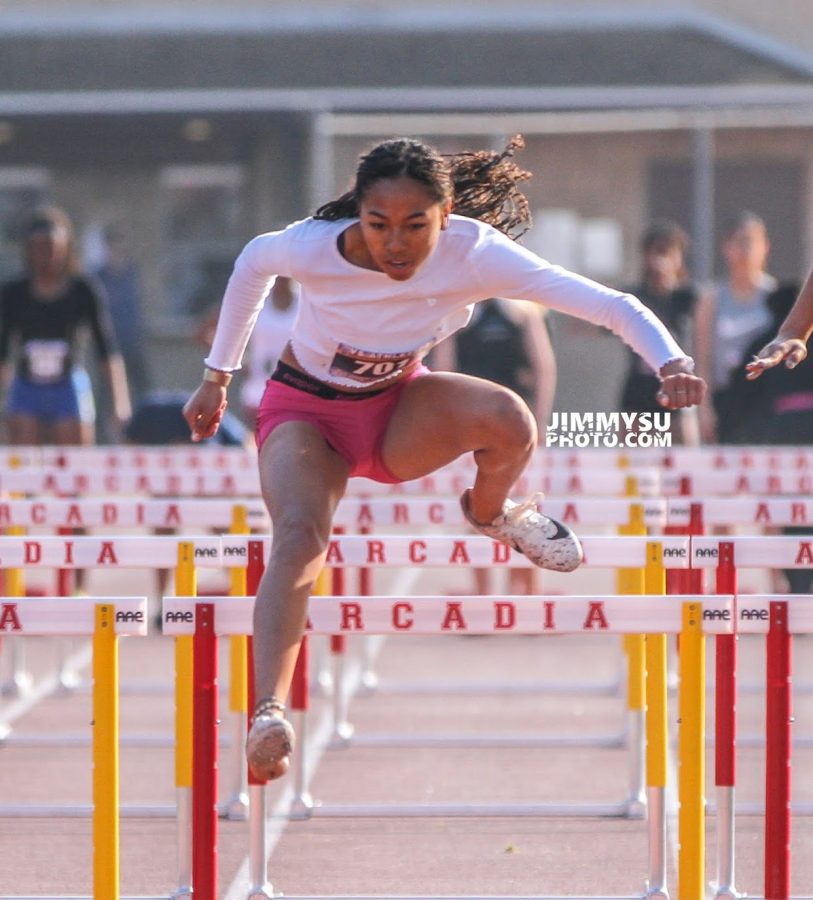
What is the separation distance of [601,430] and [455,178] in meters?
1.49

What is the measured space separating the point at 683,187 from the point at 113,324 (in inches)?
230

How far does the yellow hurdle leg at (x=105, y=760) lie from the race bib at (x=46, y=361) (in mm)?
6696

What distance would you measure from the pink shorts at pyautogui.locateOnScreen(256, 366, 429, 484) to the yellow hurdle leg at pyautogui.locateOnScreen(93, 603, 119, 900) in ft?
3.04

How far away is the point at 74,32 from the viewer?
2167 cm

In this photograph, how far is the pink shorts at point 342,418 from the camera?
5609 mm

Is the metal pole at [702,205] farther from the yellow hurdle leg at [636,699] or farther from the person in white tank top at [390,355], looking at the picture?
the person in white tank top at [390,355]

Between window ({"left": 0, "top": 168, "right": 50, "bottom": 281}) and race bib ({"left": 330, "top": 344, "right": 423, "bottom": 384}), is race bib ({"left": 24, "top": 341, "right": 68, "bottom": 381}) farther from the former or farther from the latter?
window ({"left": 0, "top": 168, "right": 50, "bottom": 281})

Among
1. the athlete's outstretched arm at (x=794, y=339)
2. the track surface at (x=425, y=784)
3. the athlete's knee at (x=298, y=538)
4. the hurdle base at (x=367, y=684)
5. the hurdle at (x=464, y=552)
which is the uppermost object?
the athlete's outstretched arm at (x=794, y=339)

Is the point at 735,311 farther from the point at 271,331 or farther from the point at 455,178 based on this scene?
the point at 455,178

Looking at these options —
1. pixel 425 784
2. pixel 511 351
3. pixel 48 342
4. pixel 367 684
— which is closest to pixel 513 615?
pixel 425 784

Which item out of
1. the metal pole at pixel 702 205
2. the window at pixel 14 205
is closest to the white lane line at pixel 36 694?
the metal pole at pixel 702 205

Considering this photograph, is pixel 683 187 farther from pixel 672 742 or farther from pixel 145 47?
pixel 672 742

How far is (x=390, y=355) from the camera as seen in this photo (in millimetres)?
5535

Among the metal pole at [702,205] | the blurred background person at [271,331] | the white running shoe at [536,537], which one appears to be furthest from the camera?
the metal pole at [702,205]
